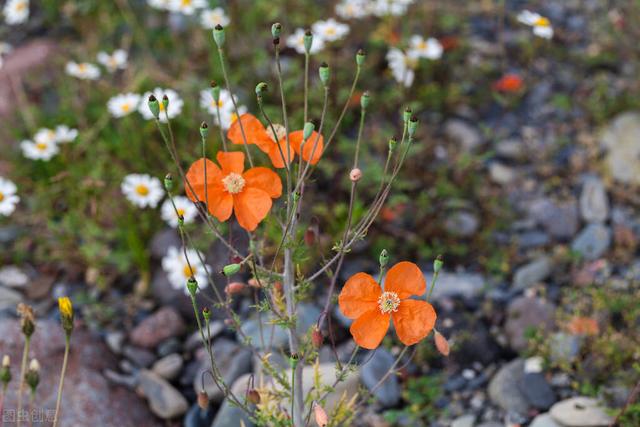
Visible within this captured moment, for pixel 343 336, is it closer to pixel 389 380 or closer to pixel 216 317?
pixel 389 380

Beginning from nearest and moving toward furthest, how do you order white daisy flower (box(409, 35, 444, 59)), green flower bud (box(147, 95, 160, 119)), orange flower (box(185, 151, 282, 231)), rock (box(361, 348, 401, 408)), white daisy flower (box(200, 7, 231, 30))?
green flower bud (box(147, 95, 160, 119)) < orange flower (box(185, 151, 282, 231)) < rock (box(361, 348, 401, 408)) < white daisy flower (box(409, 35, 444, 59)) < white daisy flower (box(200, 7, 231, 30))

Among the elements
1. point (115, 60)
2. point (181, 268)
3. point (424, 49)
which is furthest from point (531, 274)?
point (115, 60)

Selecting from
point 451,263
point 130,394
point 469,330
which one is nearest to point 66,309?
point 130,394

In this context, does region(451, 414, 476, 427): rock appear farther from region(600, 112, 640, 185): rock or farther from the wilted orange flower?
the wilted orange flower

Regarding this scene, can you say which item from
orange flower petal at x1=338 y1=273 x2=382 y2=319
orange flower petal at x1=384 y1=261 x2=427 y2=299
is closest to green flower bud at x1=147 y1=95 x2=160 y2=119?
orange flower petal at x1=338 y1=273 x2=382 y2=319

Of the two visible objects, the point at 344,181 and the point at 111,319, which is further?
the point at 344,181

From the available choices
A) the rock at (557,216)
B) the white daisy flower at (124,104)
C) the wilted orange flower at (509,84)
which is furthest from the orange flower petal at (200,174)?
the wilted orange flower at (509,84)
